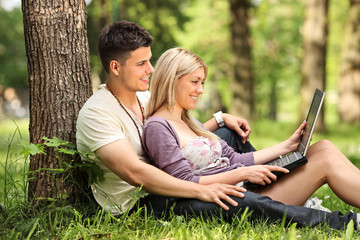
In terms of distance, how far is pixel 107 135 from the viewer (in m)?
3.38

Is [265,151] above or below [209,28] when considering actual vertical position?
below

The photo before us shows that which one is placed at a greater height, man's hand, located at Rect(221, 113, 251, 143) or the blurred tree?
the blurred tree

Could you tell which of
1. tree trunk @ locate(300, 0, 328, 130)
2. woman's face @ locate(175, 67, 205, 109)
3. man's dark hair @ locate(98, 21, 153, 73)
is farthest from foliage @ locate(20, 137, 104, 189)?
tree trunk @ locate(300, 0, 328, 130)

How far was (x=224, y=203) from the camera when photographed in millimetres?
3383

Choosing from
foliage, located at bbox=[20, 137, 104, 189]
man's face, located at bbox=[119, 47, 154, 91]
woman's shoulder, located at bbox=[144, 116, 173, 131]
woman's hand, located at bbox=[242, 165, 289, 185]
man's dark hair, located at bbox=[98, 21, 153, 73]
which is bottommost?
woman's hand, located at bbox=[242, 165, 289, 185]

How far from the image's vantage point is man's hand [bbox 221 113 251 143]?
14.4ft

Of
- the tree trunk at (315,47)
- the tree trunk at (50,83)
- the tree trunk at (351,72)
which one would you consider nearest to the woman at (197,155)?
the tree trunk at (50,83)

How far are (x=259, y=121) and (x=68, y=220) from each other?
420 inches

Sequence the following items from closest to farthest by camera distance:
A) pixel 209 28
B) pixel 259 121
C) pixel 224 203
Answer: pixel 224 203
pixel 259 121
pixel 209 28

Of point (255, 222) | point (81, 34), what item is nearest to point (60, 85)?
point (81, 34)

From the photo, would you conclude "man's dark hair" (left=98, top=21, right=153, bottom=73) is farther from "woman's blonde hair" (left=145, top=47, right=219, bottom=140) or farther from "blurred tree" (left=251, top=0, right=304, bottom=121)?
"blurred tree" (left=251, top=0, right=304, bottom=121)

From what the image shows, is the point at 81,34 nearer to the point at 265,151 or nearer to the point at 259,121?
the point at 265,151

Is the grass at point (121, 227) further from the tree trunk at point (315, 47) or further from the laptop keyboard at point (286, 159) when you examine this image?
the tree trunk at point (315, 47)

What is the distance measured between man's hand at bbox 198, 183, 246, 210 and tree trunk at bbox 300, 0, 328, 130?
28.5 feet
